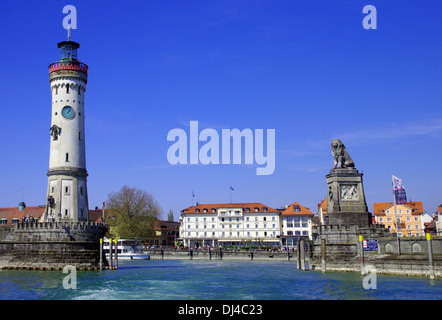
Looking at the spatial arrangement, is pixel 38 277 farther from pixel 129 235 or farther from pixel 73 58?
pixel 129 235

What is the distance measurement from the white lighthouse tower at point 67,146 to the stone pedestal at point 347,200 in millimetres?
32100

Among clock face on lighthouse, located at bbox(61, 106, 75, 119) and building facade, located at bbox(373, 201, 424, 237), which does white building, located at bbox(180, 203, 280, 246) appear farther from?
clock face on lighthouse, located at bbox(61, 106, 75, 119)

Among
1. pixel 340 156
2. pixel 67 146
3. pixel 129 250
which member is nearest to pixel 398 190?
pixel 340 156

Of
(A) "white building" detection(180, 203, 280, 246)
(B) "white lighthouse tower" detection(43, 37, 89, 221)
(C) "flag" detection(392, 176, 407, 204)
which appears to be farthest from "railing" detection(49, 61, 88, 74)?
(A) "white building" detection(180, 203, 280, 246)

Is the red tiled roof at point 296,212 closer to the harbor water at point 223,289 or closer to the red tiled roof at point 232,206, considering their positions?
the red tiled roof at point 232,206

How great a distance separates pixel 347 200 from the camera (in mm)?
55000

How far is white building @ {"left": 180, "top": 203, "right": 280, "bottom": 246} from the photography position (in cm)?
12244

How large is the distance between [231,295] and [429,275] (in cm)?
1917

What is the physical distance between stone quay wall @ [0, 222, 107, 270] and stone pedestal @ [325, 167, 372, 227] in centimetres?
2964

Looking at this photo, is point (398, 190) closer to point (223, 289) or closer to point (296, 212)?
point (223, 289)

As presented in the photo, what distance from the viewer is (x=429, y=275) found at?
41.3 m

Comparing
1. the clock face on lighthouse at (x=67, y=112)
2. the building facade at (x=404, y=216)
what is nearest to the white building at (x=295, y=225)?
the building facade at (x=404, y=216)

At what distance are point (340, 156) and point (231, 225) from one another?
7139 centimetres
